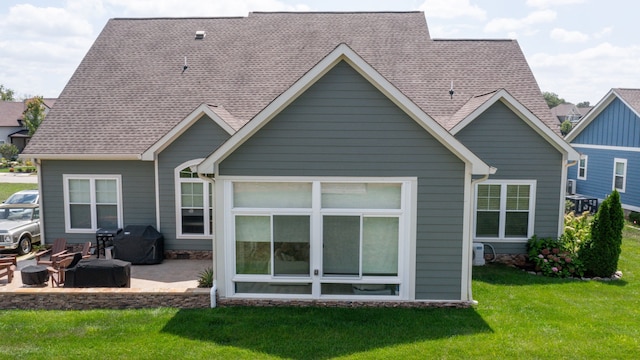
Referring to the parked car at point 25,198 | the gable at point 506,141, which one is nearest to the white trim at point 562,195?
the gable at point 506,141

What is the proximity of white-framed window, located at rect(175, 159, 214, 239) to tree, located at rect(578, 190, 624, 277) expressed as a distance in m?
10.6

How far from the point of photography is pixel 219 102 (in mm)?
16016

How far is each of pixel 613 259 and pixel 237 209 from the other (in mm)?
9999

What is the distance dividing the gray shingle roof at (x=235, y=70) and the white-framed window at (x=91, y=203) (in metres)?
0.96

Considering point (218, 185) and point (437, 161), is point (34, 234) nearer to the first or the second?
point (218, 185)

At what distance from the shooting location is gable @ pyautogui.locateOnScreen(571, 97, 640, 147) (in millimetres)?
22203

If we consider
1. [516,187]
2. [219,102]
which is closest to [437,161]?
[516,187]

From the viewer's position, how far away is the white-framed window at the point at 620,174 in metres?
23.0

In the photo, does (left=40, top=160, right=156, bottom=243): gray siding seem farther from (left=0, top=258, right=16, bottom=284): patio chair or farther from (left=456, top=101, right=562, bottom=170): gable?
(left=456, top=101, right=562, bottom=170): gable

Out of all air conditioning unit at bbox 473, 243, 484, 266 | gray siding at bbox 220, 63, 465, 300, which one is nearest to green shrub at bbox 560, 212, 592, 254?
air conditioning unit at bbox 473, 243, 484, 266

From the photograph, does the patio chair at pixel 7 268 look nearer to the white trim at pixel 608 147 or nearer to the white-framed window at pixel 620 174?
the white trim at pixel 608 147

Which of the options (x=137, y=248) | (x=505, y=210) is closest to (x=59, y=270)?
(x=137, y=248)

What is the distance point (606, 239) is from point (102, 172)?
1432 cm

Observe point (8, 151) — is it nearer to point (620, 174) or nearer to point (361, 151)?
point (361, 151)
